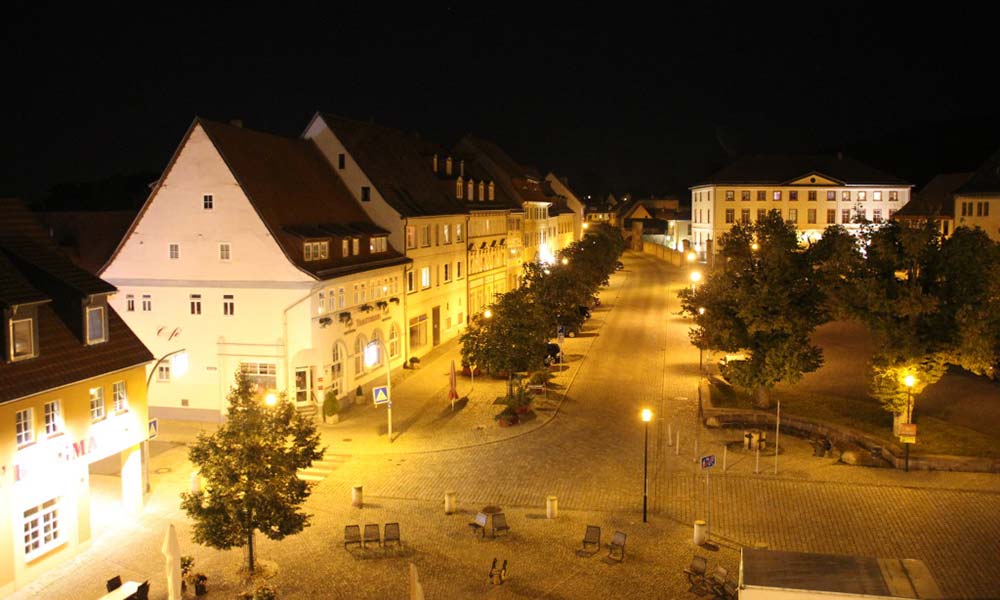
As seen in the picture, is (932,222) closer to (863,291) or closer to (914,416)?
(863,291)

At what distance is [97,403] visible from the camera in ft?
81.6

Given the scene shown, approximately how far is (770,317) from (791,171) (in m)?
72.9

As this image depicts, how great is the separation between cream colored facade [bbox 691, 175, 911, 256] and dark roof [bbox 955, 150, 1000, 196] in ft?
84.1

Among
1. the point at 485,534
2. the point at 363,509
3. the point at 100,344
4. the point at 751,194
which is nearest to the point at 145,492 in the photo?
the point at 100,344

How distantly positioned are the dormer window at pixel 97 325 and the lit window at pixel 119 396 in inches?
56.8

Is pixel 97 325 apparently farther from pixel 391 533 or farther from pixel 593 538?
pixel 593 538

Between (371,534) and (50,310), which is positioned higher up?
(50,310)

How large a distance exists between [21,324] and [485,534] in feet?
45.8

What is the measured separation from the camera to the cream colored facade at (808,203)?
97938 mm

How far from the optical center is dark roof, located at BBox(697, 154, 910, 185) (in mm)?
98812

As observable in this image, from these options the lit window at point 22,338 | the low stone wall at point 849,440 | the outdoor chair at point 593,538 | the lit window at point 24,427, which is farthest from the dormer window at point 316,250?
the outdoor chair at point 593,538

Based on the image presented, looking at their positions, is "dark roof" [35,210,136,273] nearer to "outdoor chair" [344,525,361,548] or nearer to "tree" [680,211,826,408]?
"outdoor chair" [344,525,361,548]

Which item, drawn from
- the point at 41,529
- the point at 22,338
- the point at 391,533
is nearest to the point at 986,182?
the point at 391,533

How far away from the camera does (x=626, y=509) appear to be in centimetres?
2584
